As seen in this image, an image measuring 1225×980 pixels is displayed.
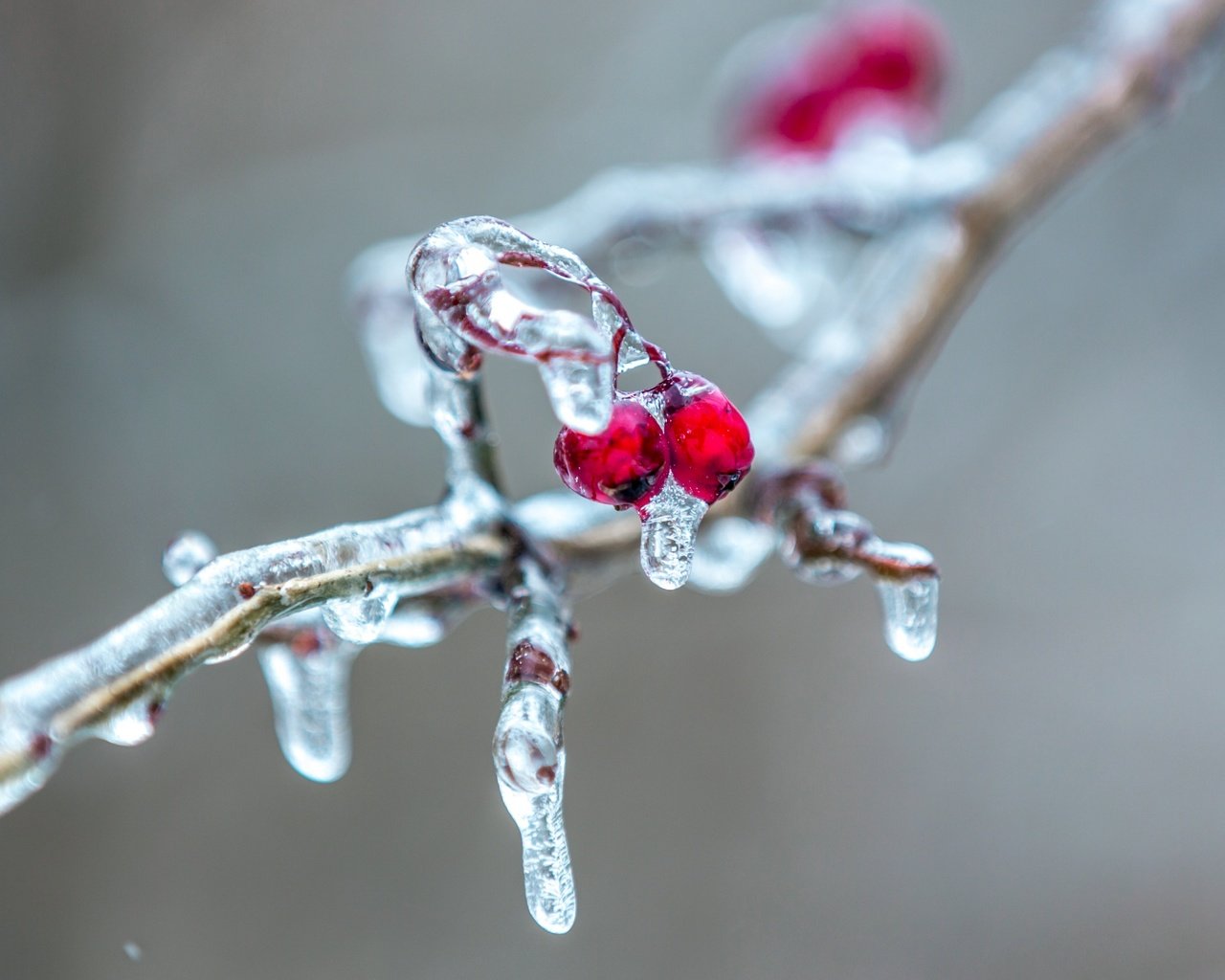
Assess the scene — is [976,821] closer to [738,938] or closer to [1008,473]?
[738,938]

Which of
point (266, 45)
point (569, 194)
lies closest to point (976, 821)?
point (569, 194)

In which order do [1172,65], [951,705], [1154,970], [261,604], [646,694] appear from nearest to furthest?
[261,604], [1172,65], [1154,970], [951,705], [646,694]

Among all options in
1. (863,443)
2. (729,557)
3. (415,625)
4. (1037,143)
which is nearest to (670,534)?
(415,625)

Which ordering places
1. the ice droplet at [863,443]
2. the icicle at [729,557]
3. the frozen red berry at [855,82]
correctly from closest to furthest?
the icicle at [729,557], the ice droplet at [863,443], the frozen red berry at [855,82]

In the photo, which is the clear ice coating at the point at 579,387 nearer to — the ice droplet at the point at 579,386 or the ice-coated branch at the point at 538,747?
the ice droplet at the point at 579,386

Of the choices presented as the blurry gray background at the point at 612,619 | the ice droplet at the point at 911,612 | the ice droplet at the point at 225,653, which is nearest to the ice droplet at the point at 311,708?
the ice droplet at the point at 225,653

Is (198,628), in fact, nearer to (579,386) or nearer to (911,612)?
(579,386)

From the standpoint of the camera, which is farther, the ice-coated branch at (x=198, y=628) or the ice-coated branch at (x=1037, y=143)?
the ice-coated branch at (x=1037, y=143)
